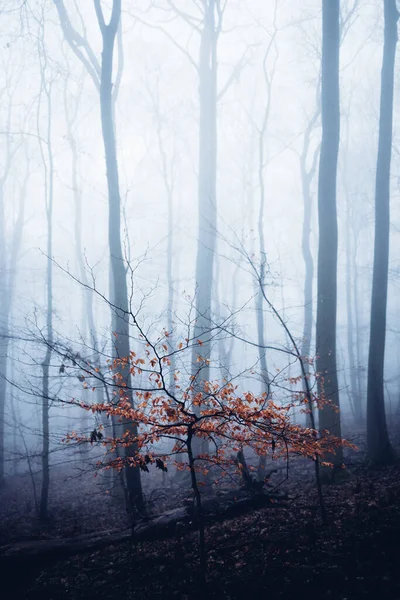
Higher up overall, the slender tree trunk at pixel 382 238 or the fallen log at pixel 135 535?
the slender tree trunk at pixel 382 238

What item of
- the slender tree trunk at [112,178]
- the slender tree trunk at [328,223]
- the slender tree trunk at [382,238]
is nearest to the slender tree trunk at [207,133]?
the slender tree trunk at [112,178]

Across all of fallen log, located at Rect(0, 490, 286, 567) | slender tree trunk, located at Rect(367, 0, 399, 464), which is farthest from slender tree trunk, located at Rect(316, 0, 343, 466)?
fallen log, located at Rect(0, 490, 286, 567)

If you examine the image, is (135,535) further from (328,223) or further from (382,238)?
(382,238)

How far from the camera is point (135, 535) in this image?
587 centimetres

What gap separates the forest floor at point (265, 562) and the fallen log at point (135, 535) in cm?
13

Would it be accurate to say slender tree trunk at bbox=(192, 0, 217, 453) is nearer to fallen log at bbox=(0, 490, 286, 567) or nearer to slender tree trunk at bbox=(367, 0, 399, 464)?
slender tree trunk at bbox=(367, 0, 399, 464)

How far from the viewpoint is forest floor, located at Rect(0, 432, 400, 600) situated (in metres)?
3.96

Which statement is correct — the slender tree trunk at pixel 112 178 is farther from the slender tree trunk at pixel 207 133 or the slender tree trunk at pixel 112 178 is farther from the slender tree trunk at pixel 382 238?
the slender tree trunk at pixel 382 238

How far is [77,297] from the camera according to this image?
44.7 meters

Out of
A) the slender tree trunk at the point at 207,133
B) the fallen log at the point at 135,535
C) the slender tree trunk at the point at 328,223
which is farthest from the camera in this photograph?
the slender tree trunk at the point at 207,133

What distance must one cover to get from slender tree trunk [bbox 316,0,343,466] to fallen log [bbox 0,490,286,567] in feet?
8.20

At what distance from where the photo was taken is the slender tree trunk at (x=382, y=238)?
27.4ft

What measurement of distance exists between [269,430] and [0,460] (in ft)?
44.3

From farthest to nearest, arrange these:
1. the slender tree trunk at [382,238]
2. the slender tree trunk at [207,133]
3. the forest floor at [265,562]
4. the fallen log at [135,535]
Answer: the slender tree trunk at [207,133] < the slender tree trunk at [382,238] < the fallen log at [135,535] < the forest floor at [265,562]
